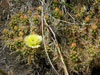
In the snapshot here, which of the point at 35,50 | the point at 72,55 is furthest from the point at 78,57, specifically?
the point at 35,50

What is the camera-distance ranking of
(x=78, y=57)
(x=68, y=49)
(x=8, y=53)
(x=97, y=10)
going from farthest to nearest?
(x=8, y=53)
(x=97, y=10)
(x=68, y=49)
(x=78, y=57)

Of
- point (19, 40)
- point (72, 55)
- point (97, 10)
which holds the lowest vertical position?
point (72, 55)

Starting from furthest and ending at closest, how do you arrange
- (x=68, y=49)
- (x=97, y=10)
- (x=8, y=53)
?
(x=8, y=53), (x=97, y=10), (x=68, y=49)

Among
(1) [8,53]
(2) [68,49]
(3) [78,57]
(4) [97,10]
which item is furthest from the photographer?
(1) [8,53]

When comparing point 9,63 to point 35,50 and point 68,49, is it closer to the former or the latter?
point 35,50

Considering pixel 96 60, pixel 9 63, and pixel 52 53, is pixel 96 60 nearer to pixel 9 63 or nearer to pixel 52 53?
pixel 52 53

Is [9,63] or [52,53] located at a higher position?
[52,53]

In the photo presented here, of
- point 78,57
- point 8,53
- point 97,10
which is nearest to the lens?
point 78,57

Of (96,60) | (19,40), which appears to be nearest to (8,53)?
(19,40)

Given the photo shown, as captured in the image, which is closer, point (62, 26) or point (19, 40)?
A: point (19, 40)
